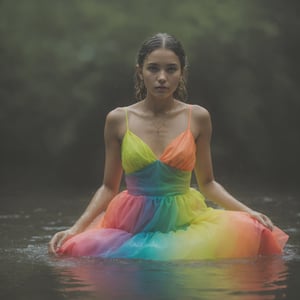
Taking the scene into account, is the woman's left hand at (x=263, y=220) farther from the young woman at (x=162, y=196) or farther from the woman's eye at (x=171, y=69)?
the woman's eye at (x=171, y=69)

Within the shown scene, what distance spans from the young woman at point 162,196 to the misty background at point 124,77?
18.7ft

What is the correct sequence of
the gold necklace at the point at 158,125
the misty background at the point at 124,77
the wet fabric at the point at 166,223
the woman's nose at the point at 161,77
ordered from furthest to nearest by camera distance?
the misty background at the point at 124,77, the gold necklace at the point at 158,125, the woman's nose at the point at 161,77, the wet fabric at the point at 166,223

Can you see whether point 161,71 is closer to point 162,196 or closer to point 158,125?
point 158,125

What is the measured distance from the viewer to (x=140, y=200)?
438 cm

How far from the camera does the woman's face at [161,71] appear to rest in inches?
170

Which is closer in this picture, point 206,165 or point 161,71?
point 161,71

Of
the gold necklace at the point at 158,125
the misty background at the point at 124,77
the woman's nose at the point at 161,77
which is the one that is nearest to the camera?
the woman's nose at the point at 161,77

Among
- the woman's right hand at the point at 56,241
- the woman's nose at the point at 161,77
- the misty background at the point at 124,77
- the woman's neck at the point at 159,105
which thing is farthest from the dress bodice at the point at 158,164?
the misty background at the point at 124,77

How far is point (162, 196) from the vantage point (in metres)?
4.39

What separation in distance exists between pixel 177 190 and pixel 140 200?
193 mm

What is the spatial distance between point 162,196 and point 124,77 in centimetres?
666

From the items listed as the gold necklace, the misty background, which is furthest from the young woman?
the misty background

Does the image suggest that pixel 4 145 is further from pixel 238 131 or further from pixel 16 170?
pixel 238 131

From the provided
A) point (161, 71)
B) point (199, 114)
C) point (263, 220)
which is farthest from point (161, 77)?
point (263, 220)
